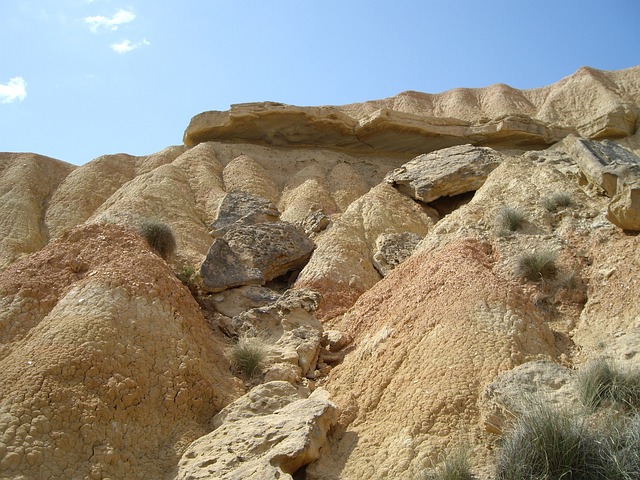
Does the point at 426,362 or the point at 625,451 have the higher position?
Answer: the point at 426,362

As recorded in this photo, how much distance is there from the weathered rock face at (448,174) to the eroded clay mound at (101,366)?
1031cm

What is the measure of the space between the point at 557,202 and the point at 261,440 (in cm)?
855

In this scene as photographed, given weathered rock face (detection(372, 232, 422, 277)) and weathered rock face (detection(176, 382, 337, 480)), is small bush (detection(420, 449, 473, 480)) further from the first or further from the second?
weathered rock face (detection(372, 232, 422, 277))

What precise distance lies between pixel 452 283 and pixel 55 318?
20.3 feet

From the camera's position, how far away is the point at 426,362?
884 centimetres

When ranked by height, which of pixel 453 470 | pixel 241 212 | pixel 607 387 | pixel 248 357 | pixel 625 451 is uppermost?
pixel 241 212

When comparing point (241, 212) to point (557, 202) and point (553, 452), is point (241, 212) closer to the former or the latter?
point (557, 202)

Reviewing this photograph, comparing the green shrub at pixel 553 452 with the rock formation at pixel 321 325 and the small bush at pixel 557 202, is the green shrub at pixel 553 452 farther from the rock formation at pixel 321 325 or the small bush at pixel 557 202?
the small bush at pixel 557 202

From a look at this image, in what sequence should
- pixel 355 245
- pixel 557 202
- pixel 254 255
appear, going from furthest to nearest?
pixel 355 245
pixel 254 255
pixel 557 202

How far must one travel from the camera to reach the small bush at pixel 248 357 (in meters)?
10.3

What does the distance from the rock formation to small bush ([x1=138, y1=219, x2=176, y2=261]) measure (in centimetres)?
37

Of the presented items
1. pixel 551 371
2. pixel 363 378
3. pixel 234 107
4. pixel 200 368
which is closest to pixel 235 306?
pixel 200 368

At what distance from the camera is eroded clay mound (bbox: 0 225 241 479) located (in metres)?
7.56

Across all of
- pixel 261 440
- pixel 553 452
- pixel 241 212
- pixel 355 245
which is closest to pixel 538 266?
pixel 355 245
